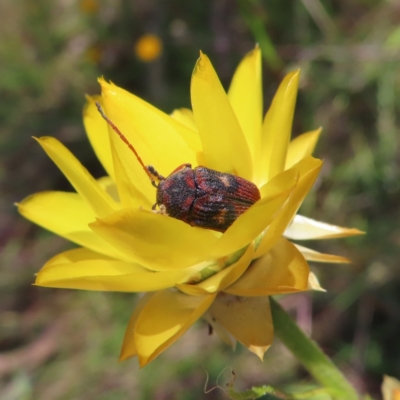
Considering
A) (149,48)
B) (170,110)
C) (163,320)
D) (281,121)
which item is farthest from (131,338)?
(149,48)

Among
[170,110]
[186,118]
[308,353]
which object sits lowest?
[308,353]

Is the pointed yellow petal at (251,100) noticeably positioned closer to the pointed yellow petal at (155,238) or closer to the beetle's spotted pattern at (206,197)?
the beetle's spotted pattern at (206,197)

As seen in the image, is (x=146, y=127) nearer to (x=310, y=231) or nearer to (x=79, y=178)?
(x=79, y=178)

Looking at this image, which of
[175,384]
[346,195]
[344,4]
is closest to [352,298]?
[346,195]

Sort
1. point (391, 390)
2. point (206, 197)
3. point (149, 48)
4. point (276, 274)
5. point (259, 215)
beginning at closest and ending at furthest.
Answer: point (259, 215)
point (276, 274)
point (206, 197)
point (391, 390)
point (149, 48)

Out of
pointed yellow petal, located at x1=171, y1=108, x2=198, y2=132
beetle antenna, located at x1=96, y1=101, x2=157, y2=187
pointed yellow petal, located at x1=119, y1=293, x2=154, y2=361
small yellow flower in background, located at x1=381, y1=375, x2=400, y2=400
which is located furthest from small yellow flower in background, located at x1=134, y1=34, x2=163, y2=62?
small yellow flower in background, located at x1=381, y1=375, x2=400, y2=400

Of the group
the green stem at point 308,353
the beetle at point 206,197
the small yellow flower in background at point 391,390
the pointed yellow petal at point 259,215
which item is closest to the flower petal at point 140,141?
the beetle at point 206,197
